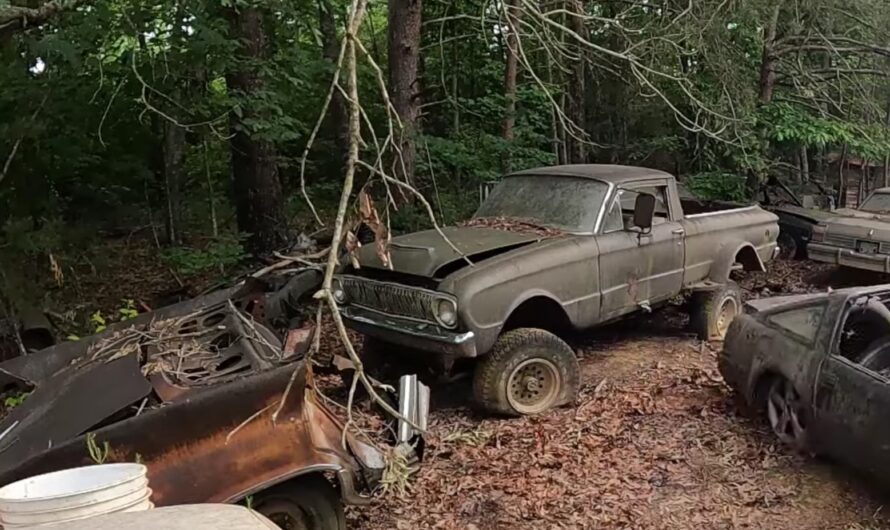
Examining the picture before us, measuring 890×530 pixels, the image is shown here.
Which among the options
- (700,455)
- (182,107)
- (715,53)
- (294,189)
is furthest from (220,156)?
(700,455)

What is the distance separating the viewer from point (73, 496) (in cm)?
282

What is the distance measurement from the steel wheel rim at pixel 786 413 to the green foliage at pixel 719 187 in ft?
28.4

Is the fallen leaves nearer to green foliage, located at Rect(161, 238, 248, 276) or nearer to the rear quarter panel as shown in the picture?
the rear quarter panel

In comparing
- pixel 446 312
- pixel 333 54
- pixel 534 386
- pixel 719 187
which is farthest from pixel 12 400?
pixel 719 187

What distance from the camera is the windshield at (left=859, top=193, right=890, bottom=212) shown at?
1083 centimetres

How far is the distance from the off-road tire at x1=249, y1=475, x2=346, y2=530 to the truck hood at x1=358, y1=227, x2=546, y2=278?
2.22 metres

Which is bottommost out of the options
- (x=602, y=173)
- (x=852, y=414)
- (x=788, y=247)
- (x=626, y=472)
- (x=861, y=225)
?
(x=626, y=472)

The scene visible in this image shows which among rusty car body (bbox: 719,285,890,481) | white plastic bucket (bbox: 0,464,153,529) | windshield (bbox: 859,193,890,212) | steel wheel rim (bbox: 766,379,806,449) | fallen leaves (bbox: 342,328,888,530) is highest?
windshield (bbox: 859,193,890,212)

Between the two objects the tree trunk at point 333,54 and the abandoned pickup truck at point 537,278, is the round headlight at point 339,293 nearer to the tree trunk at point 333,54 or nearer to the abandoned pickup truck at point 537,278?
the abandoned pickup truck at point 537,278

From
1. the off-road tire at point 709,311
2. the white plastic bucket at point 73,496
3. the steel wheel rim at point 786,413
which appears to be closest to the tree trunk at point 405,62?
the off-road tire at point 709,311

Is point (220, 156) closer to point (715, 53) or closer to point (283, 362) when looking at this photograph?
point (715, 53)

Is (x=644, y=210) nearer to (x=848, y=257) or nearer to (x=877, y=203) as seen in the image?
(x=848, y=257)

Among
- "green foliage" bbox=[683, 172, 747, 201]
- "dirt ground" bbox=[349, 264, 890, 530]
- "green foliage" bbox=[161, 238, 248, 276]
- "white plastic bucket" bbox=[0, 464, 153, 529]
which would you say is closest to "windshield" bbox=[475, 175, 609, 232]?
"dirt ground" bbox=[349, 264, 890, 530]

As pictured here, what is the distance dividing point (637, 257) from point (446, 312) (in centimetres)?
228
